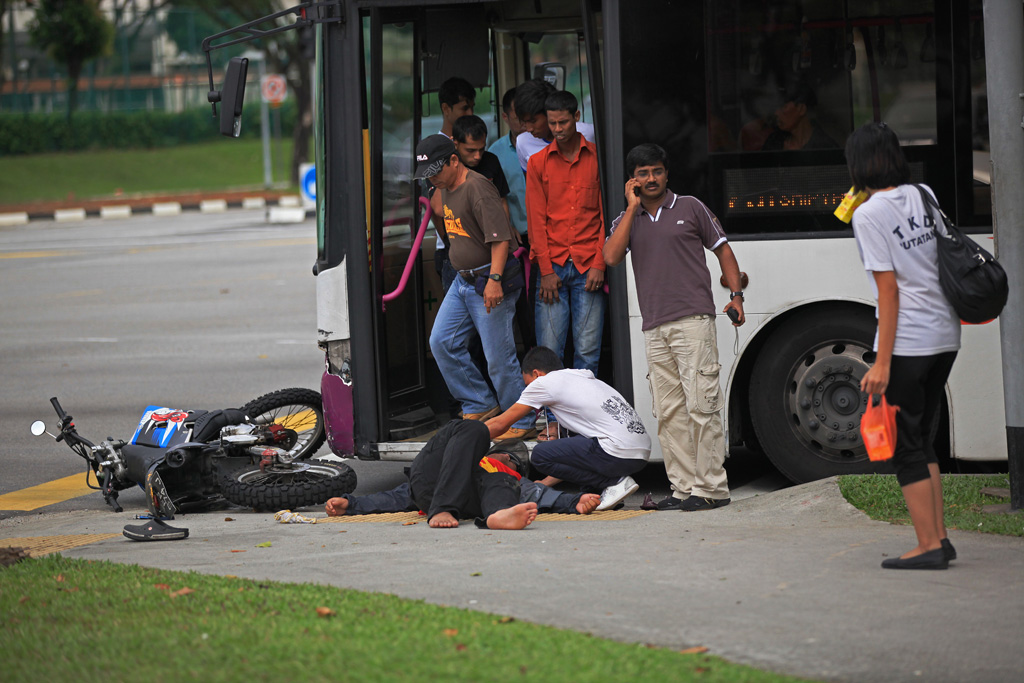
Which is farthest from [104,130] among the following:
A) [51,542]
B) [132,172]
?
[51,542]

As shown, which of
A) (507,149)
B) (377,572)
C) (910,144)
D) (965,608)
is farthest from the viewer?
(507,149)

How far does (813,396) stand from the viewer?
23.2 feet

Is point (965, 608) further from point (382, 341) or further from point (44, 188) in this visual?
point (44, 188)

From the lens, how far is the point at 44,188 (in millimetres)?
41344

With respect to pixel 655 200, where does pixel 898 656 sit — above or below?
below

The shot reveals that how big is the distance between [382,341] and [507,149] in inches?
62.1

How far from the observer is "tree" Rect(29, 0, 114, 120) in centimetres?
4434

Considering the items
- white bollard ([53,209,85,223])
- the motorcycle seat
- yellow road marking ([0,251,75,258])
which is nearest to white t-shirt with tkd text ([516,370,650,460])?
the motorcycle seat

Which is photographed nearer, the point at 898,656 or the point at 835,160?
the point at 898,656

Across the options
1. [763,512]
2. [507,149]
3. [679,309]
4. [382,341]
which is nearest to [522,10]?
[507,149]

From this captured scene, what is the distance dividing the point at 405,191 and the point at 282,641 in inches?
164

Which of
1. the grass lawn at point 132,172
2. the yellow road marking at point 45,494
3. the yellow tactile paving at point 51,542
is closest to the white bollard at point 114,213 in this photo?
the grass lawn at point 132,172

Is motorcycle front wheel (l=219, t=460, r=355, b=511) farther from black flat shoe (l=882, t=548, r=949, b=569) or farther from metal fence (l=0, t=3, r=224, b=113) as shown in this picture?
metal fence (l=0, t=3, r=224, b=113)

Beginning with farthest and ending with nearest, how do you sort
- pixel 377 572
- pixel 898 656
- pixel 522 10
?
1. pixel 522 10
2. pixel 377 572
3. pixel 898 656
